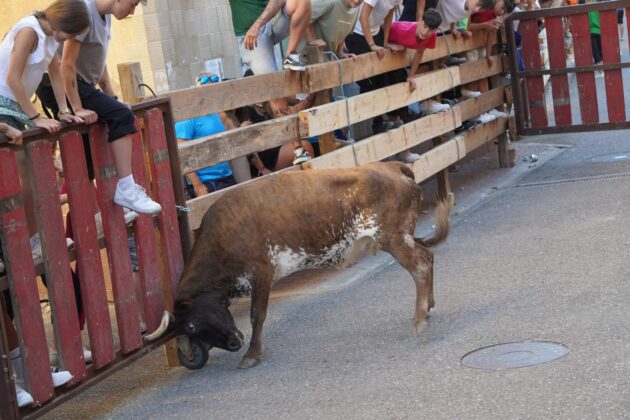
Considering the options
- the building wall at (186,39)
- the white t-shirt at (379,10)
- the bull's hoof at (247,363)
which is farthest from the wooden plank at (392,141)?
the building wall at (186,39)

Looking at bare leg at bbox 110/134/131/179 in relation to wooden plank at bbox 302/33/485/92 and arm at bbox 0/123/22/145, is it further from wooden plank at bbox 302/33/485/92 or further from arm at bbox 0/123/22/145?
wooden plank at bbox 302/33/485/92

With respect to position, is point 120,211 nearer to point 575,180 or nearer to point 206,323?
point 206,323

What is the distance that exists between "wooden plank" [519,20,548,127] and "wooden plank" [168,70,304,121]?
5.04 m

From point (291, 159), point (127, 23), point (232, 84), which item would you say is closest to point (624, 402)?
point (232, 84)

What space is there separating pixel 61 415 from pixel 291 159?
367 centimetres

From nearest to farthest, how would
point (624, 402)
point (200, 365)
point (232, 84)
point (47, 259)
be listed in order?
point (624, 402) → point (47, 259) → point (200, 365) → point (232, 84)

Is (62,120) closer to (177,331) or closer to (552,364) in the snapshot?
(177,331)

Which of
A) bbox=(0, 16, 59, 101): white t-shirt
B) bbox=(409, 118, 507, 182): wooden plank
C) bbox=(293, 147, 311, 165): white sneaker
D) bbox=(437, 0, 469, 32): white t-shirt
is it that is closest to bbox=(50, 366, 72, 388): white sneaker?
bbox=(0, 16, 59, 101): white t-shirt

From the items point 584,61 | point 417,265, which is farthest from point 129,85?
point 584,61

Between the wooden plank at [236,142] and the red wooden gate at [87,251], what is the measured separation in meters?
0.58

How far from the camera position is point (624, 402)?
532cm

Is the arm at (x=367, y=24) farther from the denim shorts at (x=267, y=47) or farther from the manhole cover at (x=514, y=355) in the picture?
the manhole cover at (x=514, y=355)

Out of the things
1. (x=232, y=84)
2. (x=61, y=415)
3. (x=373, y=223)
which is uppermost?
(x=232, y=84)

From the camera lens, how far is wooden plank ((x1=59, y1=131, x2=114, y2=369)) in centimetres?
612
